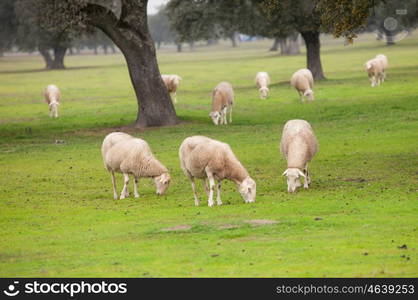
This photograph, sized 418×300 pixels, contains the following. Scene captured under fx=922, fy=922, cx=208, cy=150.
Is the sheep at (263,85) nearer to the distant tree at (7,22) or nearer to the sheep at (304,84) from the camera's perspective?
A: the sheep at (304,84)

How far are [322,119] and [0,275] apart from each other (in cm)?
2736

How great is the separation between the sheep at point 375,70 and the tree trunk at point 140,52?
18.7m

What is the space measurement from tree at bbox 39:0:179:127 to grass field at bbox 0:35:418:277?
1.46 m

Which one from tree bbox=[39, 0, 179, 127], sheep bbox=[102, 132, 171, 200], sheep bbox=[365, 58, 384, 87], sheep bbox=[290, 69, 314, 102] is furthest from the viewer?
sheep bbox=[365, 58, 384, 87]

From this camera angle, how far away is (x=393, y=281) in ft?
40.9

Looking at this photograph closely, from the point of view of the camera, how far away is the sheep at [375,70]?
5495 centimetres

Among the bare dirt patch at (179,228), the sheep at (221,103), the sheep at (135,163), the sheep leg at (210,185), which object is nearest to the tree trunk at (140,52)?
the sheep at (221,103)

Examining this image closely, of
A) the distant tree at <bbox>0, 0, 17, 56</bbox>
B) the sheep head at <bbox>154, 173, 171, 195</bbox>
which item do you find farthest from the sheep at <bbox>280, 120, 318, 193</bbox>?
the distant tree at <bbox>0, 0, 17, 56</bbox>

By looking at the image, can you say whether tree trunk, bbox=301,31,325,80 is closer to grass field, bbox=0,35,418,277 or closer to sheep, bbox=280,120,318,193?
grass field, bbox=0,35,418,277

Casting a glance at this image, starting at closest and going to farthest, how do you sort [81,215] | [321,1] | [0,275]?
1. [0,275]
2. [81,215]
3. [321,1]

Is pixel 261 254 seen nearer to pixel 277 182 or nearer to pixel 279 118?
pixel 277 182

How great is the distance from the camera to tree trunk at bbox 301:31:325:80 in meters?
62.1

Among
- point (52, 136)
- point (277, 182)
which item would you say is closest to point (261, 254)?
point (277, 182)

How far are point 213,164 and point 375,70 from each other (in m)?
36.4
